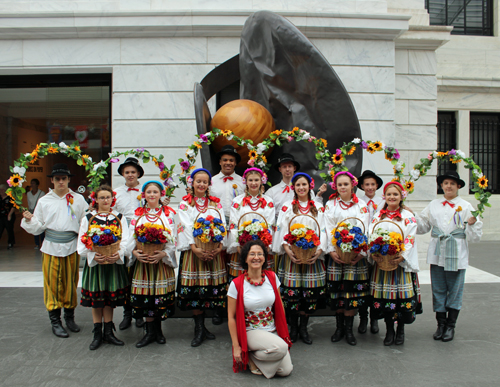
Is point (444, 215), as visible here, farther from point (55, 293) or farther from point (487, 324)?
point (55, 293)

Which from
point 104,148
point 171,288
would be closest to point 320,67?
point 171,288

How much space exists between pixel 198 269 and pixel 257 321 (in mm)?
922

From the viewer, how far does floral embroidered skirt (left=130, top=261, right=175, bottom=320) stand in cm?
385

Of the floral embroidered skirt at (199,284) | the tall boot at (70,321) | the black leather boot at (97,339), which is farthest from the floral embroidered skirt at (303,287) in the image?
the tall boot at (70,321)

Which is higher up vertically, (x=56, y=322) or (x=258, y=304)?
(x=258, y=304)

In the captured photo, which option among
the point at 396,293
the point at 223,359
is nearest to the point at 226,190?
the point at 223,359

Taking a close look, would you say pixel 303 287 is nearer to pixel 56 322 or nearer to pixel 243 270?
pixel 243 270

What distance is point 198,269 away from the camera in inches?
159

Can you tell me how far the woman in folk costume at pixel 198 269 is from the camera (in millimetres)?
4000

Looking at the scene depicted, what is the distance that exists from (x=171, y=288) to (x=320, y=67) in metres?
3.47

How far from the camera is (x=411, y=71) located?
9.02 meters

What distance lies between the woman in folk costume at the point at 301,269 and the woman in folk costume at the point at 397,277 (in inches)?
20.3

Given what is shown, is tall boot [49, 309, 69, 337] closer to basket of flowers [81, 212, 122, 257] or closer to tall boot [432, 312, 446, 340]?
basket of flowers [81, 212, 122, 257]

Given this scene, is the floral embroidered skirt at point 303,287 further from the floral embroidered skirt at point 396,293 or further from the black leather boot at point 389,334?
the black leather boot at point 389,334
